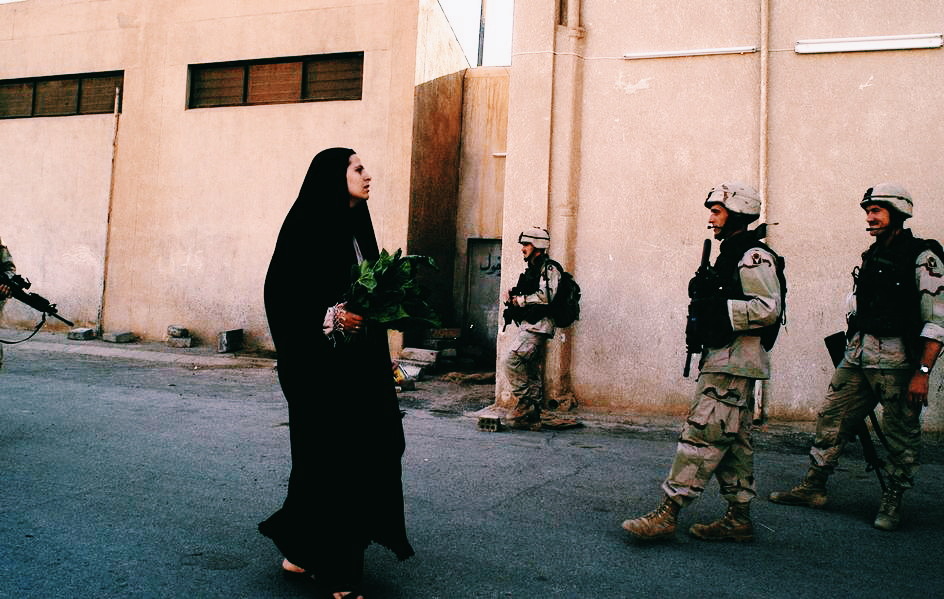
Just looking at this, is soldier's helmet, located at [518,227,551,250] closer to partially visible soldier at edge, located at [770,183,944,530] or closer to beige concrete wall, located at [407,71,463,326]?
partially visible soldier at edge, located at [770,183,944,530]

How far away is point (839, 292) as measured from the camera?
7.13 m

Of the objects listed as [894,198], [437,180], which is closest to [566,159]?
[894,198]

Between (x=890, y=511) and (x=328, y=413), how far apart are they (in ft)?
11.1

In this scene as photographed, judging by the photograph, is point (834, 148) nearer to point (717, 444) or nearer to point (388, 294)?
point (717, 444)

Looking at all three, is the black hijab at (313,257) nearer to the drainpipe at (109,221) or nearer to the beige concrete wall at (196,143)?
the beige concrete wall at (196,143)

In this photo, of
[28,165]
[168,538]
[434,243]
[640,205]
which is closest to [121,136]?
[28,165]

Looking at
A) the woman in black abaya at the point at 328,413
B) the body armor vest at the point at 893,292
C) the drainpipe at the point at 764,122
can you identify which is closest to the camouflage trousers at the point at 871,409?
the body armor vest at the point at 893,292

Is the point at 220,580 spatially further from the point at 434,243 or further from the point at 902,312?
the point at 434,243

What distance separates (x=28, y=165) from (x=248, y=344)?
6665mm

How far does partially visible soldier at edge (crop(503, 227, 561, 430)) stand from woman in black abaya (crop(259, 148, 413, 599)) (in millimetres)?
3899

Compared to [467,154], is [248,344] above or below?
below

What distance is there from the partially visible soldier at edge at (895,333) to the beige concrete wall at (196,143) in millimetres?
7740

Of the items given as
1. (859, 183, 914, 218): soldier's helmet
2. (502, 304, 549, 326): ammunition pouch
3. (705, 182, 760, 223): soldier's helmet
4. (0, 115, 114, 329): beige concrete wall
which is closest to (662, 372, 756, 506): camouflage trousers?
(705, 182, 760, 223): soldier's helmet

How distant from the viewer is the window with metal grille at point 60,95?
13836 mm
